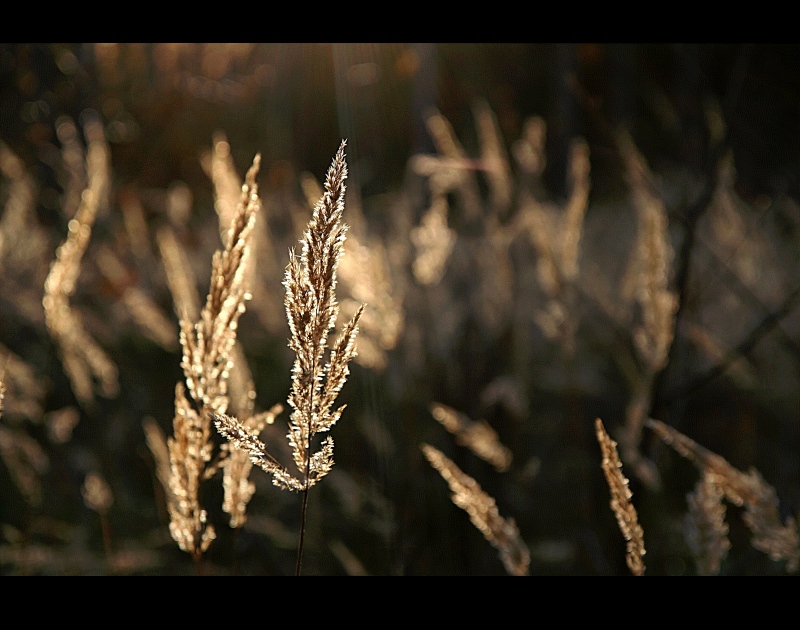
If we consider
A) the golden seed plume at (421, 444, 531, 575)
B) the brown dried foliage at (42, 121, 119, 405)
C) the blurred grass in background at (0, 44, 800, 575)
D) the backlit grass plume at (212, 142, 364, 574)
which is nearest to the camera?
the backlit grass plume at (212, 142, 364, 574)

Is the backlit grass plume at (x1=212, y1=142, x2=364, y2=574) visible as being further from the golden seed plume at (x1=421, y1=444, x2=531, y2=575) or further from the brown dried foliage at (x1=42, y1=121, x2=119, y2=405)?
the brown dried foliage at (x1=42, y1=121, x2=119, y2=405)

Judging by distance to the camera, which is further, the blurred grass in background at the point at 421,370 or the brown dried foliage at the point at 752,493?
the blurred grass in background at the point at 421,370

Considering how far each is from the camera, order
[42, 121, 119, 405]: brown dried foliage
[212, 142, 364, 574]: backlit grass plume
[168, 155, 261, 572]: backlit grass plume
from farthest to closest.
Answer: [42, 121, 119, 405]: brown dried foliage < [168, 155, 261, 572]: backlit grass plume < [212, 142, 364, 574]: backlit grass plume

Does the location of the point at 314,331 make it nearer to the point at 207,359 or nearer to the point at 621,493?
the point at 207,359

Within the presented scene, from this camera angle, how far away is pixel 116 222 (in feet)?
12.9

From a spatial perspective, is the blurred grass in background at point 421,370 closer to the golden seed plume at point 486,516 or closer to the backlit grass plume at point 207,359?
the backlit grass plume at point 207,359

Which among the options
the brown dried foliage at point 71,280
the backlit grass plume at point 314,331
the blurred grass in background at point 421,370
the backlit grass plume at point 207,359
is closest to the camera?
the backlit grass plume at point 314,331

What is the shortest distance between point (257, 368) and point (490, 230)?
54.3 inches

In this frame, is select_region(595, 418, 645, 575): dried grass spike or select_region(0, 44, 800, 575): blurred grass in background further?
select_region(0, 44, 800, 575): blurred grass in background

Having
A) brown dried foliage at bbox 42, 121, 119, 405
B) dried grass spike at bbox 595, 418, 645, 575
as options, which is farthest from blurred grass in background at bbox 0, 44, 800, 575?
dried grass spike at bbox 595, 418, 645, 575

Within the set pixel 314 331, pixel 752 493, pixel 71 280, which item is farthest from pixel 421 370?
pixel 314 331

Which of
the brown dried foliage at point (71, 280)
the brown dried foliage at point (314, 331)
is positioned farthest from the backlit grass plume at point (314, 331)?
the brown dried foliage at point (71, 280)

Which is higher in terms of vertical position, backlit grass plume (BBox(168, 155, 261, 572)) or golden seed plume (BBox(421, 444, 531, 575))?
backlit grass plume (BBox(168, 155, 261, 572))
